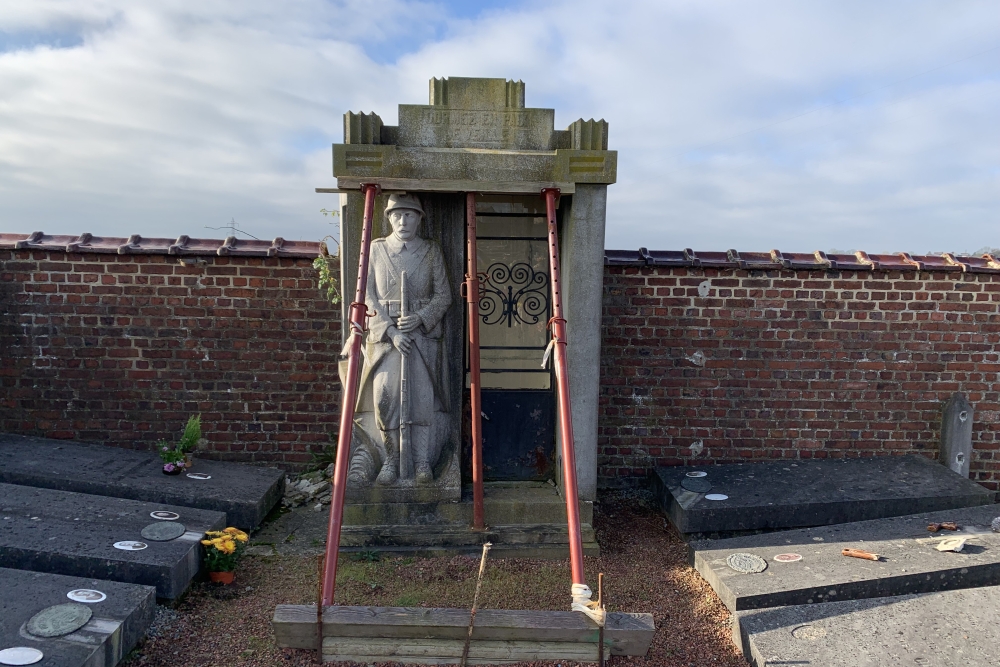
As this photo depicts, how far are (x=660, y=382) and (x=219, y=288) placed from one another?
148 inches

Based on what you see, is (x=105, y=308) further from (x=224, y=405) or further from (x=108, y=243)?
(x=224, y=405)

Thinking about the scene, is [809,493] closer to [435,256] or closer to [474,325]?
[474,325]

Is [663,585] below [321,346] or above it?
below

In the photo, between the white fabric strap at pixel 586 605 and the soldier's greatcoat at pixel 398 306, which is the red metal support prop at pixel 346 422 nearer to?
the soldier's greatcoat at pixel 398 306

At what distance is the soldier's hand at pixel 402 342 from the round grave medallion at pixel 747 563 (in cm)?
231

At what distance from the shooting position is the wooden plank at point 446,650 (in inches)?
115

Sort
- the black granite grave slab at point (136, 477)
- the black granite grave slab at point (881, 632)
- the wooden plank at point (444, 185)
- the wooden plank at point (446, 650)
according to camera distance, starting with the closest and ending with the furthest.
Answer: the wooden plank at point (446, 650), the black granite grave slab at point (881, 632), the wooden plank at point (444, 185), the black granite grave slab at point (136, 477)

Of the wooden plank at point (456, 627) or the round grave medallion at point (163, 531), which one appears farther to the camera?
the round grave medallion at point (163, 531)

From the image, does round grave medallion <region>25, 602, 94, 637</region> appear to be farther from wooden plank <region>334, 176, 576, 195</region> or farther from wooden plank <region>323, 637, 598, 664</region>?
wooden plank <region>334, 176, 576, 195</region>

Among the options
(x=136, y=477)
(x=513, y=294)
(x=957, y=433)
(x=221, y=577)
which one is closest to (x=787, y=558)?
(x=513, y=294)

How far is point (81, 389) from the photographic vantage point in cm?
568

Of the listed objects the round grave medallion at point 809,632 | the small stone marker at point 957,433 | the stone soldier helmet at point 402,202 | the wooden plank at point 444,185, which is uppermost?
the wooden plank at point 444,185

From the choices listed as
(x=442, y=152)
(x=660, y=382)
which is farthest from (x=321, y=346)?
(x=660, y=382)

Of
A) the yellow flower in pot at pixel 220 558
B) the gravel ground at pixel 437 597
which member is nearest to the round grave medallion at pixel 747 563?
the gravel ground at pixel 437 597
